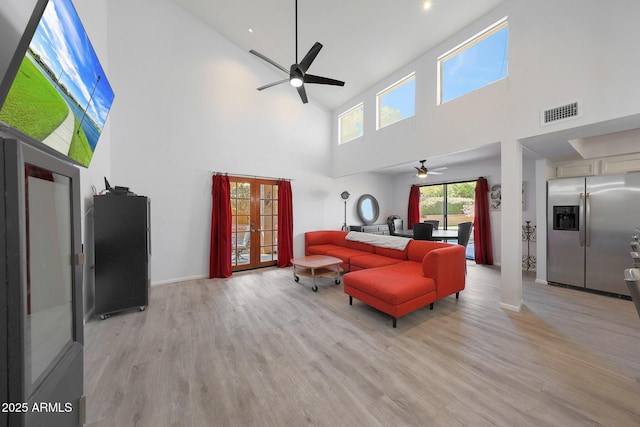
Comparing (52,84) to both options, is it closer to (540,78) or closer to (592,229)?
(540,78)

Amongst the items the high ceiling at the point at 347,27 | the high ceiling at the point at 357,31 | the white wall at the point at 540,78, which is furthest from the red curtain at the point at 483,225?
the high ceiling at the point at 347,27

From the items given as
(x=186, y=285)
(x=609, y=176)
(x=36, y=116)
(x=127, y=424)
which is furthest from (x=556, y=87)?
(x=186, y=285)

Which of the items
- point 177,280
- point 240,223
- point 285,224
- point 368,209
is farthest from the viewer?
point 368,209

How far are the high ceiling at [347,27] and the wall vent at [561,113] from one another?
68.8 inches

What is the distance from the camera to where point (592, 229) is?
11.7 ft

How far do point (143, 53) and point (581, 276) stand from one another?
8245 mm

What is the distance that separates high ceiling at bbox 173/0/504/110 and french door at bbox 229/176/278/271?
283 cm

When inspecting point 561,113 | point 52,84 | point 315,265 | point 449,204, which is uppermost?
point 561,113

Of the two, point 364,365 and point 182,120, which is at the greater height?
point 182,120

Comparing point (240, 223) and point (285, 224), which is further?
point (285, 224)

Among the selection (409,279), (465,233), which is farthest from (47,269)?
(465,233)

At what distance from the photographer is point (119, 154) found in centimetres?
384

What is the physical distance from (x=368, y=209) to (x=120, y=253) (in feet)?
19.8

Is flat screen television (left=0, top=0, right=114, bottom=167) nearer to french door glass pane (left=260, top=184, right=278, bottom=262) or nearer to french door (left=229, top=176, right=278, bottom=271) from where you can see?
french door (left=229, top=176, right=278, bottom=271)
